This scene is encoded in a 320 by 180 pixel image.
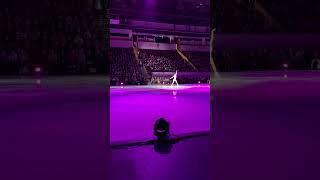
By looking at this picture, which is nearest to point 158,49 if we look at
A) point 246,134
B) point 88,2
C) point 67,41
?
point 246,134

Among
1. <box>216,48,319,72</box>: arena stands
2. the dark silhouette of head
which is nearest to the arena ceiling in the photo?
the dark silhouette of head

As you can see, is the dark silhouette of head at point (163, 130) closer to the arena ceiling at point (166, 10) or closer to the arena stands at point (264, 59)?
the arena ceiling at point (166, 10)

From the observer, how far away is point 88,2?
1432 cm

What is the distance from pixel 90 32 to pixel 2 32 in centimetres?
414

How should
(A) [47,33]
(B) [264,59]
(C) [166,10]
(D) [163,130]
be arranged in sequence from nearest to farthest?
(D) [163,130], (C) [166,10], (A) [47,33], (B) [264,59]

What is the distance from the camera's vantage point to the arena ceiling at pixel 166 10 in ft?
10.1

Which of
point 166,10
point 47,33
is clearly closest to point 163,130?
point 166,10

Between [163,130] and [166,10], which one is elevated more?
[166,10]

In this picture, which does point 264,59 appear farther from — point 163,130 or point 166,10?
point 163,130

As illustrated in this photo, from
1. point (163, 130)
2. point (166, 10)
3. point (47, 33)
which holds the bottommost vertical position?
point (163, 130)

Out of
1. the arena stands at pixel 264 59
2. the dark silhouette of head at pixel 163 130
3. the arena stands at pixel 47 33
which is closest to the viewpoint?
the dark silhouette of head at pixel 163 130

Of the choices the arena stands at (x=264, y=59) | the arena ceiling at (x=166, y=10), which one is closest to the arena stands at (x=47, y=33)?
the arena stands at (x=264, y=59)

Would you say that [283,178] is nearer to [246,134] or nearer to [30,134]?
[246,134]

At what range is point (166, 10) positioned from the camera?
3.51 metres
